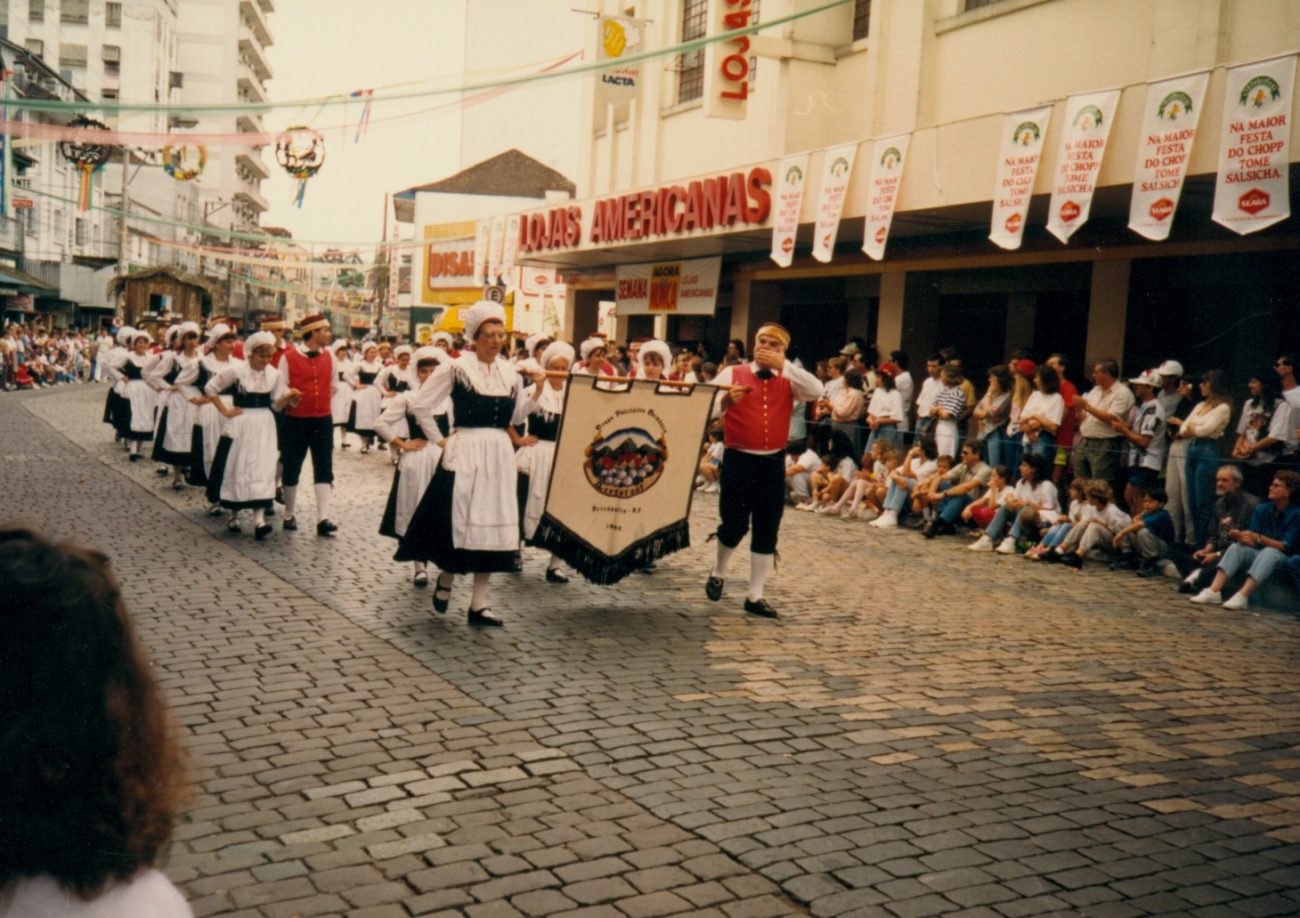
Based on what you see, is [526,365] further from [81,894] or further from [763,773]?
[81,894]

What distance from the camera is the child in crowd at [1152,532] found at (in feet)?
37.6

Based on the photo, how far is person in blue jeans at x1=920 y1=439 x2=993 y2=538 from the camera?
44.9ft

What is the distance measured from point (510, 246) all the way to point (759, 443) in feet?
64.9

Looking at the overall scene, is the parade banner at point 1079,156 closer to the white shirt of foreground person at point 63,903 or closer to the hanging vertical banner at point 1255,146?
the hanging vertical banner at point 1255,146

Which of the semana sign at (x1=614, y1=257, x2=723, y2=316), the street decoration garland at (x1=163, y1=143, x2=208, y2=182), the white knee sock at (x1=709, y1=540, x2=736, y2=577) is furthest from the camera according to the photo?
the street decoration garland at (x1=163, y1=143, x2=208, y2=182)

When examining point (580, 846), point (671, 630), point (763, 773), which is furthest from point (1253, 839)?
point (671, 630)

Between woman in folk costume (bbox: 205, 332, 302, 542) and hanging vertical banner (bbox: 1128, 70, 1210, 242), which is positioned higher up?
hanging vertical banner (bbox: 1128, 70, 1210, 242)

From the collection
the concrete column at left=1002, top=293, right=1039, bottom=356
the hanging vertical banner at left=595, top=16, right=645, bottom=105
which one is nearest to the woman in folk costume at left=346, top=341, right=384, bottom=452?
the hanging vertical banner at left=595, top=16, right=645, bottom=105

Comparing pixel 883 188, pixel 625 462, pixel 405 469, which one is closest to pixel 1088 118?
Result: pixel 883 188

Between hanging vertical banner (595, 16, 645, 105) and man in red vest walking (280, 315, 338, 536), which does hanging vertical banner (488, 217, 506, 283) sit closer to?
hanging vertical banner (595, 16, 645, 105)

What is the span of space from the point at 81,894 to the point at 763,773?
3.84 meters

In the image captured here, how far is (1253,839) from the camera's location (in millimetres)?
4598

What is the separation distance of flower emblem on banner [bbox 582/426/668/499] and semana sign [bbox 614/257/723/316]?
48.3 feet

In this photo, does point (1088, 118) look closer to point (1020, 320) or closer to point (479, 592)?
point (1020, 320)
